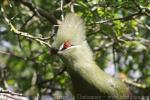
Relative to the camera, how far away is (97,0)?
4.45 m

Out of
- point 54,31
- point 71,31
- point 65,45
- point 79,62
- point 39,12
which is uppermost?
point 39,12

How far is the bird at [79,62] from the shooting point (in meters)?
4.29

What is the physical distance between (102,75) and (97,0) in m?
0.69

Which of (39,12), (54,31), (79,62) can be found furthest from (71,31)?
(39,12)

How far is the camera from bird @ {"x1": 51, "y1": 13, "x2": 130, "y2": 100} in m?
4.29

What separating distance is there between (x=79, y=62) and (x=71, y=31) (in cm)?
30

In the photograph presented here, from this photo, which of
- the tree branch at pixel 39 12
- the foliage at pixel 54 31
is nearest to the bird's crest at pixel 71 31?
the foliage at pixel 54 31

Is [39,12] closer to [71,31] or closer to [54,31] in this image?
[54,31]

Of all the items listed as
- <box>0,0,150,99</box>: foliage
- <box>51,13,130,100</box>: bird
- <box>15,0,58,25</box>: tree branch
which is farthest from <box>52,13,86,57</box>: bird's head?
<box>15,0,58,25</box>: tree branch

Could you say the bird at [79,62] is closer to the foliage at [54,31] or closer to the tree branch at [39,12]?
the foliage at [54,31]

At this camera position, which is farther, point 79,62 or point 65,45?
point 79,62

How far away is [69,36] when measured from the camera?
170 inches

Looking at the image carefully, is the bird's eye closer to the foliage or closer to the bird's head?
the bird's head

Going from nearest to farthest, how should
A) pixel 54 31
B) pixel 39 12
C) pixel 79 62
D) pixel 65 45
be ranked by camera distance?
pixel 65 45, pixel 79 62, pixel 54 31, pixel 39 12
